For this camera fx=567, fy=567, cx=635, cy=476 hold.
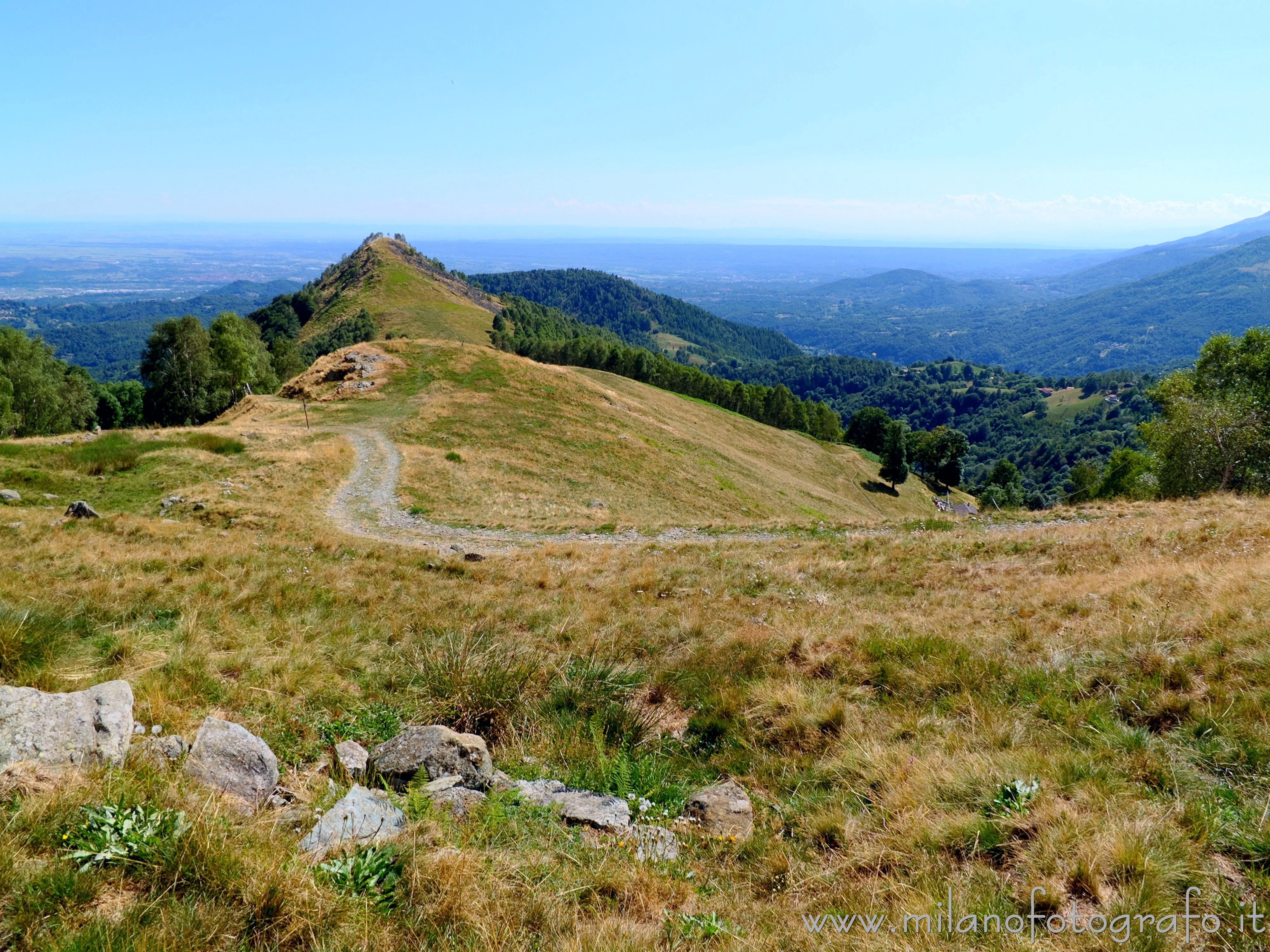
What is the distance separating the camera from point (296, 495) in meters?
23.2

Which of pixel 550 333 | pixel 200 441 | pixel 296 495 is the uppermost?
pixel 550 333

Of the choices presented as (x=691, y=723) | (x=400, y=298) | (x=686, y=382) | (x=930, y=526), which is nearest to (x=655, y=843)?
(x=691, y=723)

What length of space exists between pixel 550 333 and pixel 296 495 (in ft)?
420

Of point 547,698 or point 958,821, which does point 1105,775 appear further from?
point 547,698

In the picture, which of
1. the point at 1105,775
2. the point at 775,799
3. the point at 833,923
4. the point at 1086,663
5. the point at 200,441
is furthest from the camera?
the point at 200,441

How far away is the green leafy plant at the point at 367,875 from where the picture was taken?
3.52m

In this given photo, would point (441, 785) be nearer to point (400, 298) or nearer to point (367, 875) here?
point (367, 875)

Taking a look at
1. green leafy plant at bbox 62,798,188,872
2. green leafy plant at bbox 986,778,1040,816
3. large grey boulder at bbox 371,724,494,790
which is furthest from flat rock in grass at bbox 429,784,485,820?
green leafy plant at bbox 986,778,1040,816

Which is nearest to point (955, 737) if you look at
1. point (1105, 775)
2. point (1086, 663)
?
point (1105, 775)

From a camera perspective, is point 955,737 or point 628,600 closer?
point 955,737

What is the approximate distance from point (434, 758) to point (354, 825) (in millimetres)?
1249

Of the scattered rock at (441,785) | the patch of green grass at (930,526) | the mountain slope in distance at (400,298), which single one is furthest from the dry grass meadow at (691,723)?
the mountain slope in distance at (400,298)

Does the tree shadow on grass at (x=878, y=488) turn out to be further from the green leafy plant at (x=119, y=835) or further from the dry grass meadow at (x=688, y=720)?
the green leafy plant at (x=119, y=835)

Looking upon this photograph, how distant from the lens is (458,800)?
4.77 meters
